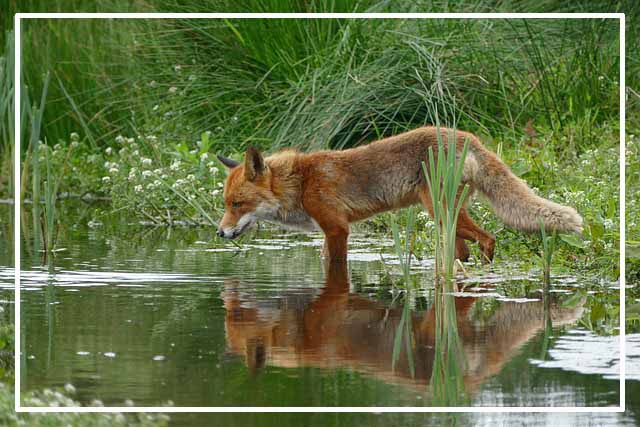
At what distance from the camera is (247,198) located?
30.5 feet

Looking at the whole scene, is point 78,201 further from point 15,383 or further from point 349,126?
point 15,383

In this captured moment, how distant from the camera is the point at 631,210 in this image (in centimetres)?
895

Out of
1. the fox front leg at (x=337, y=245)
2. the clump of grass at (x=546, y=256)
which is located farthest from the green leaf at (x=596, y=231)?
the fox front leg at (x=337, y=245)

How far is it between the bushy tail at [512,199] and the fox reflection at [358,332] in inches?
45.7

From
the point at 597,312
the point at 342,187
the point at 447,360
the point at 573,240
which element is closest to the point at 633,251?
the point at 573,240

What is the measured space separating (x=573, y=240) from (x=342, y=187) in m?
2.07

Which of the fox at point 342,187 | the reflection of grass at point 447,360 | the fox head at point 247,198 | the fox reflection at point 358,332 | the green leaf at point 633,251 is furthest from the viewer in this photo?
the fox head at point 247,198

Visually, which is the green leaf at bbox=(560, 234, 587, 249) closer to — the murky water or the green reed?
the murky water

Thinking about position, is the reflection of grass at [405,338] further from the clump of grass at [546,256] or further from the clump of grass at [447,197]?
the clump of grass at [546,256]

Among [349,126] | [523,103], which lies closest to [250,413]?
[523,103]

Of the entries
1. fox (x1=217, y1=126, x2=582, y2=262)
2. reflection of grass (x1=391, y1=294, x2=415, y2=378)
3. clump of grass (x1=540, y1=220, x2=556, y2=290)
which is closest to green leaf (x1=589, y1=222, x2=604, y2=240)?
clump of grass (x1=540, y1=220, x2=556, y2=290)

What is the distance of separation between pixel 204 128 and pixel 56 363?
7.33 m

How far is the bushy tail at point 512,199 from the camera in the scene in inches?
Result: 327

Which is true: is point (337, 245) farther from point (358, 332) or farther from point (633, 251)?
point (358, 332)
